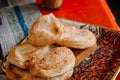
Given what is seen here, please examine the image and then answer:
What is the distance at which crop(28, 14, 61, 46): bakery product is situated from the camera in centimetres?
68

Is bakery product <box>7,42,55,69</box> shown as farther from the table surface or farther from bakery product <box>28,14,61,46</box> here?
the table surface

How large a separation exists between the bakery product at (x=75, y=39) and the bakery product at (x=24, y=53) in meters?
0.04

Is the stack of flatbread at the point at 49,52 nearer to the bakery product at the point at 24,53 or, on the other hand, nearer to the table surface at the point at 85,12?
the bakery product at the point at 24,53

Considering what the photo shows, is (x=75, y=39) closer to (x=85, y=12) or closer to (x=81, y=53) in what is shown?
(x=81, y=53)

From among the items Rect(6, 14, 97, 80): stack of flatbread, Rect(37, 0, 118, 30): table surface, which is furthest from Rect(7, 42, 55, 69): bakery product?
Rect(37, 0, 118, 30): table surface

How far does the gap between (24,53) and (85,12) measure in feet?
1.39

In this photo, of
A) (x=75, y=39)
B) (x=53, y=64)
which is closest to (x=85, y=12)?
(x=75, y=39)

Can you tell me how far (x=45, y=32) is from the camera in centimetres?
69

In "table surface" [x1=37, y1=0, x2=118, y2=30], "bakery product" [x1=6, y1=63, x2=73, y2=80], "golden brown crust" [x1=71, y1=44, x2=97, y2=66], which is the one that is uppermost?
"bakery product" [x1=6, y1=63, x2=73, y2=80]

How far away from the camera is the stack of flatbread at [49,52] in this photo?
629 millimetres

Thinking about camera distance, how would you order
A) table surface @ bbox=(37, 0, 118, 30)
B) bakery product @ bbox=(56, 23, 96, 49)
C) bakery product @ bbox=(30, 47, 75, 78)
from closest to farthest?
bakery product @ bbox=(30, 47, 75, 78)
bakery product @ bbox=(56, 23, 96, 49)
table surface @ bbox=(37, 0, 118, 30)

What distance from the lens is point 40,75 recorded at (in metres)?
0.62

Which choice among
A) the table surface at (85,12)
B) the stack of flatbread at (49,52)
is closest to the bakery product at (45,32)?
the stack of flatbread at (49,52)

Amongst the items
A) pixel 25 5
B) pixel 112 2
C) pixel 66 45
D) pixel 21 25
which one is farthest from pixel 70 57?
pixel 112 2
